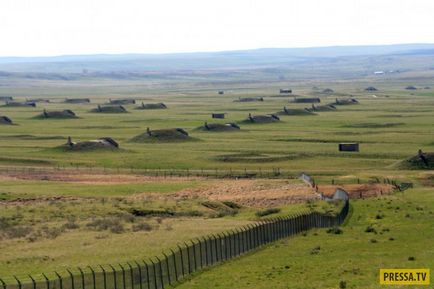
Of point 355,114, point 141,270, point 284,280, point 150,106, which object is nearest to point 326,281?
point 284,280

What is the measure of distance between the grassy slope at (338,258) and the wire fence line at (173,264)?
521mm

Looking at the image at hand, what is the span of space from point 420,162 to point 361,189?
1629cm

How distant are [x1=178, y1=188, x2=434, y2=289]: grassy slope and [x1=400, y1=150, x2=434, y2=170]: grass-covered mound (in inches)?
1063

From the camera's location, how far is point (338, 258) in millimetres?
38562

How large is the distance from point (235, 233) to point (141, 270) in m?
11.0

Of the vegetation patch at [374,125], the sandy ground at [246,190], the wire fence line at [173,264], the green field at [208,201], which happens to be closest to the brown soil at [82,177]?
the sandy ground at [246,190]

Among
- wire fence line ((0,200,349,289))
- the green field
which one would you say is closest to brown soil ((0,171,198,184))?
the green field

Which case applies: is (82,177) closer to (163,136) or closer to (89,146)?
(89,146)

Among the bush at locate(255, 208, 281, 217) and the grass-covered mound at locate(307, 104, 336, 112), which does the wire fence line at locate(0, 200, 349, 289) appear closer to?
the bush at locate(255, 208, 281, 217)

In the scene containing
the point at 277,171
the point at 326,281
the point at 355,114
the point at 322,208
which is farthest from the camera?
the point at 355,114

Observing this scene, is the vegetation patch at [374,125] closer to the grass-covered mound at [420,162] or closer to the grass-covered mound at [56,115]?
the grass-covered mound at [420,162]

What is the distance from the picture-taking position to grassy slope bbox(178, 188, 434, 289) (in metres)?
32.8

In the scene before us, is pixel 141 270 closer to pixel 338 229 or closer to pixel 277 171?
pixel 338 229

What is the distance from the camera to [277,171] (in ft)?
274
